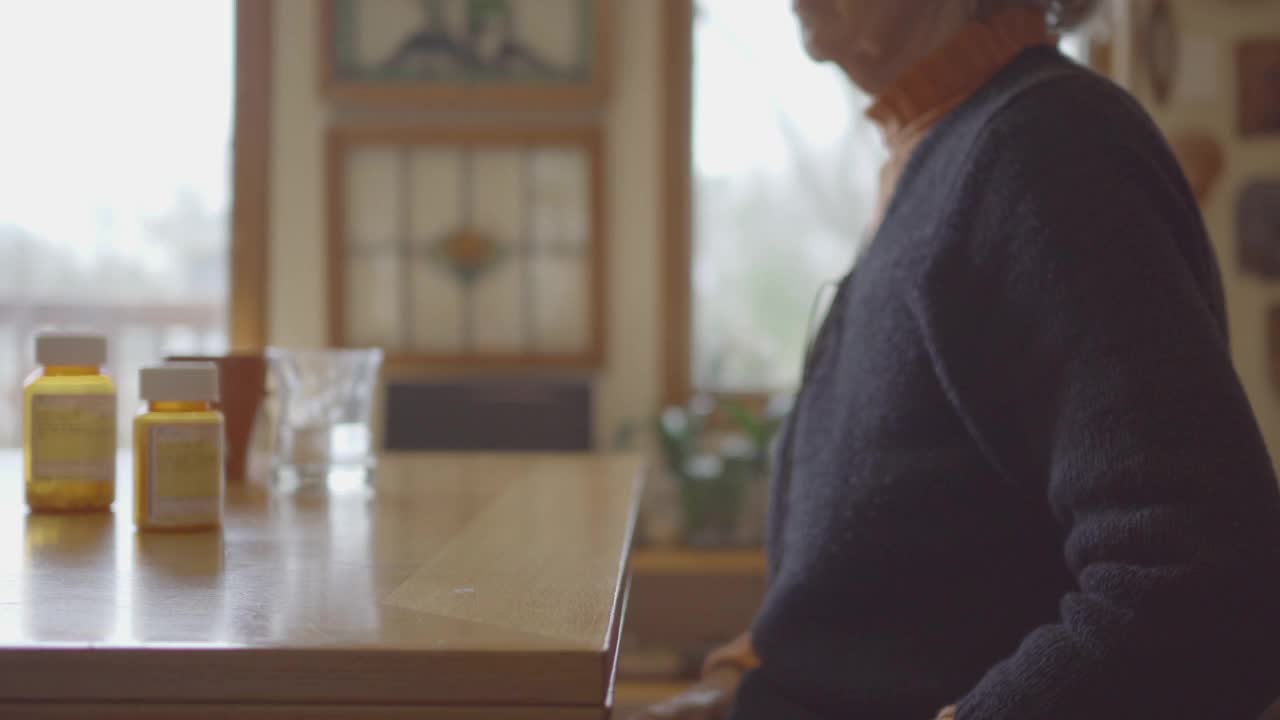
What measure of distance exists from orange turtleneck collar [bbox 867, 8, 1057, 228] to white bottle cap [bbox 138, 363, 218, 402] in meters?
0.51

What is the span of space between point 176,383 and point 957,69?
59 centimetres

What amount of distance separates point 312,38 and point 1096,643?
8.32ft

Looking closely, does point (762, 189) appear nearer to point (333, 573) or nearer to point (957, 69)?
point (957, 69)

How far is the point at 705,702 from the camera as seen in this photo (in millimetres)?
1001

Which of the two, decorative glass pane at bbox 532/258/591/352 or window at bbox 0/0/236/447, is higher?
window at bbox 0/0/236/447

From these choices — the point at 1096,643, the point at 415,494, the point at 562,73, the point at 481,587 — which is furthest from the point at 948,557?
the point at 562,73

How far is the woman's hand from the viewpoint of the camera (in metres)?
0.98

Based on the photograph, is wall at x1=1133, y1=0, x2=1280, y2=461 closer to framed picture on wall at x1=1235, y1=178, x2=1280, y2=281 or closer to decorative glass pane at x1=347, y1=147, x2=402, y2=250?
framed picture on wall at x1=1235, y1=178, x2=1280, y2=281

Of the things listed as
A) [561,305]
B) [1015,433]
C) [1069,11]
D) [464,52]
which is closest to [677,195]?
[561,305]

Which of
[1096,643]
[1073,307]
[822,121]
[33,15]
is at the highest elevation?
[33,15]

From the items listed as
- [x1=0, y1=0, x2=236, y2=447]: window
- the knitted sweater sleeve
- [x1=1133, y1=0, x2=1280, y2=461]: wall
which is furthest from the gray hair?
[x1=0, y1=0, x2=236, y2=447]: window

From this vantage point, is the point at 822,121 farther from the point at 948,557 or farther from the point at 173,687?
the point at 173,687

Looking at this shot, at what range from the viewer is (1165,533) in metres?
0.58

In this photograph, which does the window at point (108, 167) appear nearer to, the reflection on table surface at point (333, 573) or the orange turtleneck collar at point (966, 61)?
the reflection on table surface at point (333, 573)
